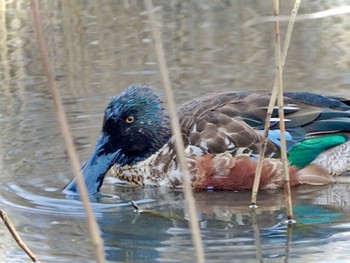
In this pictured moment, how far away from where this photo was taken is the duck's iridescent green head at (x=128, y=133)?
22.8 ft

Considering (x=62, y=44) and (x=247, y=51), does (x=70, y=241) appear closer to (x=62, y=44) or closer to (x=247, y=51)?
(x=247, y=51)

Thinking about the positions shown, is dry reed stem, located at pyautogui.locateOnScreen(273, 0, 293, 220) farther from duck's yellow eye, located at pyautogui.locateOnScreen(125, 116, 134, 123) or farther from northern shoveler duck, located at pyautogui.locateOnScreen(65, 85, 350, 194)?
duck's yellow eye, located at pyautogui.locateOnScreen(125, 116, 134, 123)

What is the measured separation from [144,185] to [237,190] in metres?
0.80

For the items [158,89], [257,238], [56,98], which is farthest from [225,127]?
[56,98]

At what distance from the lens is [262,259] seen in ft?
17.0

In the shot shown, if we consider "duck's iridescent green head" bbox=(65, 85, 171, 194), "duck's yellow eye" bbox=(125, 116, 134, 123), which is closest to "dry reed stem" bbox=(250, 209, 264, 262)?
"duck's iridescent green head" bbox=(65, 85, 171, 194)

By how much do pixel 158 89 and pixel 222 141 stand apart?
281cm

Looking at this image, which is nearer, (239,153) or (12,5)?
(239,153)

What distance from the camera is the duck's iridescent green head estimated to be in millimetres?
6953

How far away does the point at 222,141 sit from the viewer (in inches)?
270

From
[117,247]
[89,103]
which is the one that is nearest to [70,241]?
[117,247]

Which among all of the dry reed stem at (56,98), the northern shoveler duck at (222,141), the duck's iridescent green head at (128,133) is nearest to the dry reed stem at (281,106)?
the northern shoveler duck at (222,141)

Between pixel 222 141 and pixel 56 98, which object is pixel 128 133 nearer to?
pixel 222 141

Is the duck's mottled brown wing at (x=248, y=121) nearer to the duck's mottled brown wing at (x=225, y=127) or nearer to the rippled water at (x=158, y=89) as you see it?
the duck's mottled brown wing at (x=225, y=127)
